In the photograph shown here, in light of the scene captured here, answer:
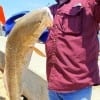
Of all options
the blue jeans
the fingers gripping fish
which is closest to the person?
the blue jeans

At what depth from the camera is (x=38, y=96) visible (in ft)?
16.7

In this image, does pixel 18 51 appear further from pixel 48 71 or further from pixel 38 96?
pixel 38 96

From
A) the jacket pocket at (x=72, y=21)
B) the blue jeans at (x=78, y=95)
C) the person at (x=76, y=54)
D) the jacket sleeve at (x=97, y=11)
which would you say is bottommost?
the blue jeans at (x=78, y=95)

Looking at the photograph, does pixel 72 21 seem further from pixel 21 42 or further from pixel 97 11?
pixel 21 42

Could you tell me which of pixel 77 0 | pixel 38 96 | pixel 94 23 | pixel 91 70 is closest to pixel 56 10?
pixel 77 0

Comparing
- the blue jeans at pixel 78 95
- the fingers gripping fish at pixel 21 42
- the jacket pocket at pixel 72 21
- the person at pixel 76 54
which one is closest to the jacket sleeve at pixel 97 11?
the person at pixel 76 54

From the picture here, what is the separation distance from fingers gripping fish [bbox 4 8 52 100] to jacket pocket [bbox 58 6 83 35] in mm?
175

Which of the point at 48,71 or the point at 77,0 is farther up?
the point at 77,0

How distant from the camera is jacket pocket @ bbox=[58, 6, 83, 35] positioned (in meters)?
3.16

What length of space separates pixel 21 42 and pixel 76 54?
0.53 metres

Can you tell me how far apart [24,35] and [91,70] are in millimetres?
669

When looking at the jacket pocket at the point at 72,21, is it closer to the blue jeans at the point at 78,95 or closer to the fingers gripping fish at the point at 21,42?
the fingers gripping fish at the point at 21,42

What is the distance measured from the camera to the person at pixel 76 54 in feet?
10.2

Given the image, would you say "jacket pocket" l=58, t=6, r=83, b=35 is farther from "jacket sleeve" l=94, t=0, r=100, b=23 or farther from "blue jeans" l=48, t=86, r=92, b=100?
"blue jeans" l=48, t=86, r=92, b=100
